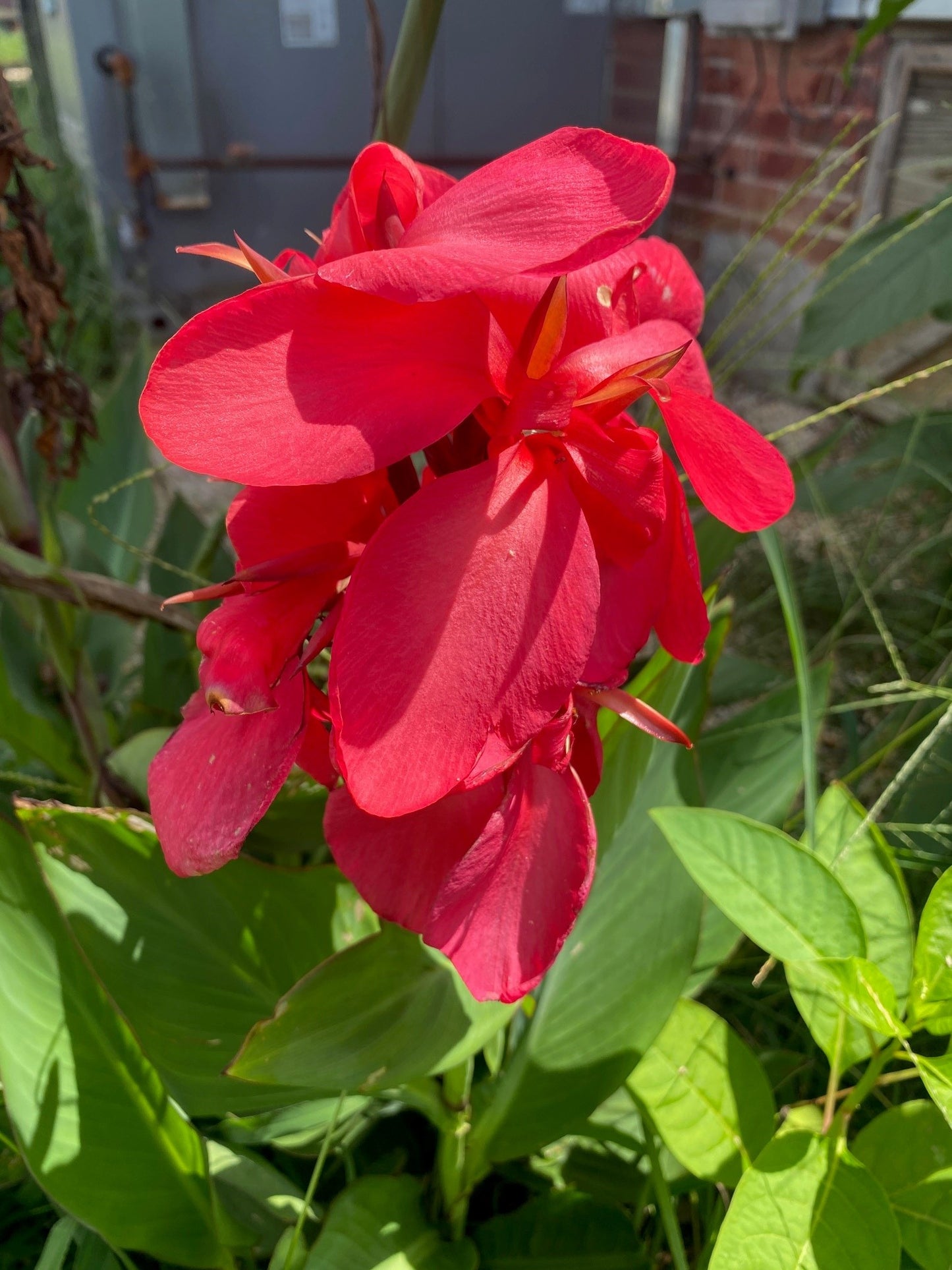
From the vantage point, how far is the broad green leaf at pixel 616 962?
1.54 ft

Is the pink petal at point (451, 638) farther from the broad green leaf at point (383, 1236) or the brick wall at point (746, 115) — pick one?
the brick wall at point (746, 115)

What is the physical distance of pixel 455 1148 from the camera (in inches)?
19.6

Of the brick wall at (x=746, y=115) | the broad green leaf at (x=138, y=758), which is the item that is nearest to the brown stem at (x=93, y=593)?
the broad green leaf at (x=138, y=758)

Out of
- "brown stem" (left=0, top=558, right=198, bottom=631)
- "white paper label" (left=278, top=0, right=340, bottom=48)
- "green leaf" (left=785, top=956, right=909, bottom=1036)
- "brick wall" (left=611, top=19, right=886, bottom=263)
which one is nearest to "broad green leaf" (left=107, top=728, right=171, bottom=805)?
"brown stem" (left=0, top=558, right=198, bottom=631)

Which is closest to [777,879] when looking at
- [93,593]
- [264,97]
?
[93,593]

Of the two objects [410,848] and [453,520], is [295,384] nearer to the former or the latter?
[453,520]

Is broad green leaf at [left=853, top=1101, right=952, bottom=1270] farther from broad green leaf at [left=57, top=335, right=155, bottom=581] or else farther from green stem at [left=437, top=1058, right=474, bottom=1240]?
broad green leaf at [left=57, top=335, right=155, bottom=581]

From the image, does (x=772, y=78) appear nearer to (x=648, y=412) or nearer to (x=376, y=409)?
(x=648, y=412)

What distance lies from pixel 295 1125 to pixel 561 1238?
164 millimetres

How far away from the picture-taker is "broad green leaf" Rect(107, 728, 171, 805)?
598mm

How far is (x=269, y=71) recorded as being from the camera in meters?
2.31

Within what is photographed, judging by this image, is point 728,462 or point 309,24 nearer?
point 728,462

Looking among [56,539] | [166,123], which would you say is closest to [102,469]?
Result: [56,539]

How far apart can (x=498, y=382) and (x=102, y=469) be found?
0.78m
